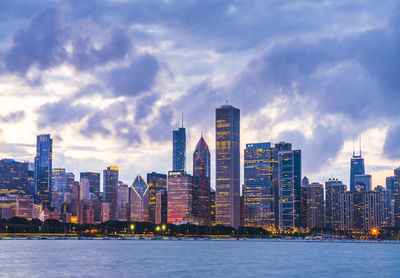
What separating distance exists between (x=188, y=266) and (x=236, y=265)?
1225 cm

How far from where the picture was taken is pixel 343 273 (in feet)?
396

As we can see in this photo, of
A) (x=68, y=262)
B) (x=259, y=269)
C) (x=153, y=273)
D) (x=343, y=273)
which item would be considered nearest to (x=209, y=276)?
(x=153, y=273)

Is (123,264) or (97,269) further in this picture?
(123,264)

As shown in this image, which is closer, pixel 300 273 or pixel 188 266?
pixel 300 273

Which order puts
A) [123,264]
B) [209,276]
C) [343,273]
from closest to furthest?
[209,276] < [343,273] < [123,264]

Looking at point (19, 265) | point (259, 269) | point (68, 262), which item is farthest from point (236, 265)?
point (19, 265)

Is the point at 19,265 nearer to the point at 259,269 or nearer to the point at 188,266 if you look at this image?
the point at 188,266

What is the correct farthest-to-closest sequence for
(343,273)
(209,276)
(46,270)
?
(343,273)
(46,270)
(209,276)

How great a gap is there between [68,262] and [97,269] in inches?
767

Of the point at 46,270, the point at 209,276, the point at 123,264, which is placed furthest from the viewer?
the point at 123,264

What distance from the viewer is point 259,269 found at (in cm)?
12394

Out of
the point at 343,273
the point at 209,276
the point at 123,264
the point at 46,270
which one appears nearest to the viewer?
the point at 209,276

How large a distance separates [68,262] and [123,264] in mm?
12811

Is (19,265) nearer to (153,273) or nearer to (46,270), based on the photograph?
(46,270)
